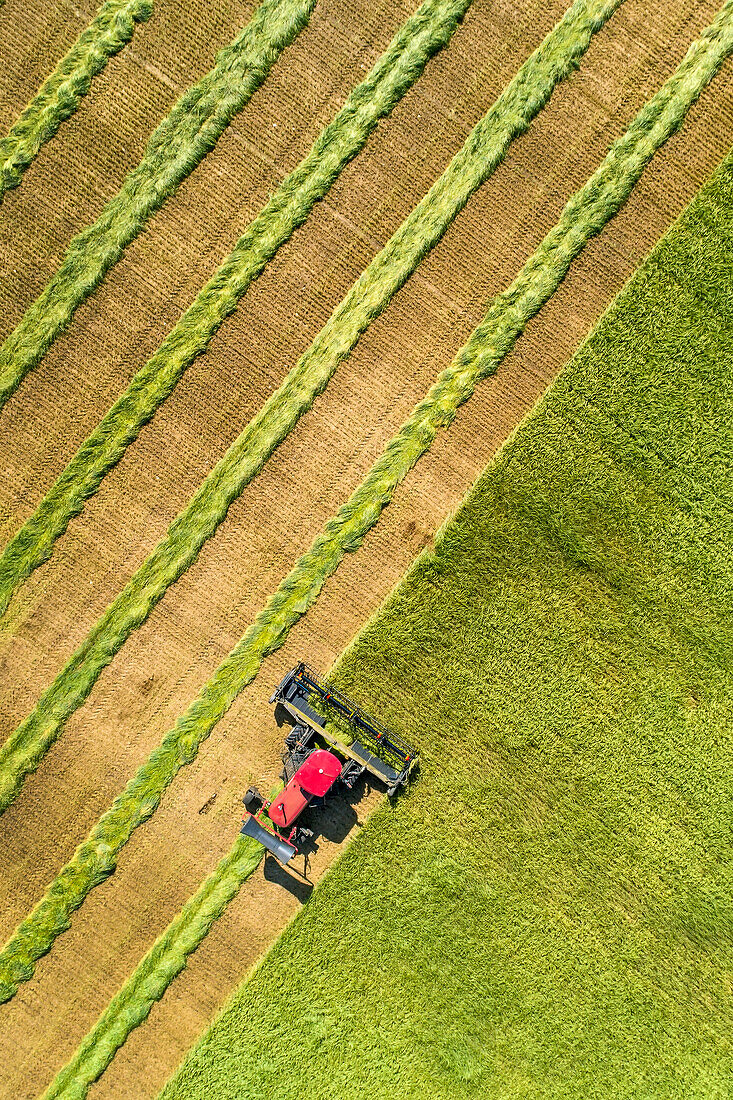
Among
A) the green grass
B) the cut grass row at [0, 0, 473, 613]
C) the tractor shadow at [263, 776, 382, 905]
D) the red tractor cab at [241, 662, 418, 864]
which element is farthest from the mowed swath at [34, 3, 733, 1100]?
the cut grass row at [0, 0, 473, 613]

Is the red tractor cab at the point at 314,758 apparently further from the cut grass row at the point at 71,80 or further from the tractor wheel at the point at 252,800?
the cut grass row at the point at 71,80

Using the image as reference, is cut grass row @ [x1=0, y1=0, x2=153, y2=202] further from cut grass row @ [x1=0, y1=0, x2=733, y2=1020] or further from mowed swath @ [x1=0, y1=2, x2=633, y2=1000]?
cut grass row @ [x1=0, y1=0, x2=733, y2=1020]

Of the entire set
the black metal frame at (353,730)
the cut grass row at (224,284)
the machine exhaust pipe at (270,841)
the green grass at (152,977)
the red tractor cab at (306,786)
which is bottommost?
the green grass at (152,977)

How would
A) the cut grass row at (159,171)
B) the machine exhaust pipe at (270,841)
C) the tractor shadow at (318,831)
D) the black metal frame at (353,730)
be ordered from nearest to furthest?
the machine exhaust pipe at (270,841) < the black metal frame at (353,730) < the cut grass row at (159,171) < the tractor shadow at (318,831)

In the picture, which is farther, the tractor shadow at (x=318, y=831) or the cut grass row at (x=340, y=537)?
the tractor shadow at (x=318, y=831)

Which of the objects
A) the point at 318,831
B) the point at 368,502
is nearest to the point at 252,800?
the point at 318,831

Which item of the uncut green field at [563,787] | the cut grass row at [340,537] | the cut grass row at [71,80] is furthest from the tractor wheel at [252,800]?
the cut grass row at [71,80]

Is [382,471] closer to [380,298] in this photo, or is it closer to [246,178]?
[380,298]
